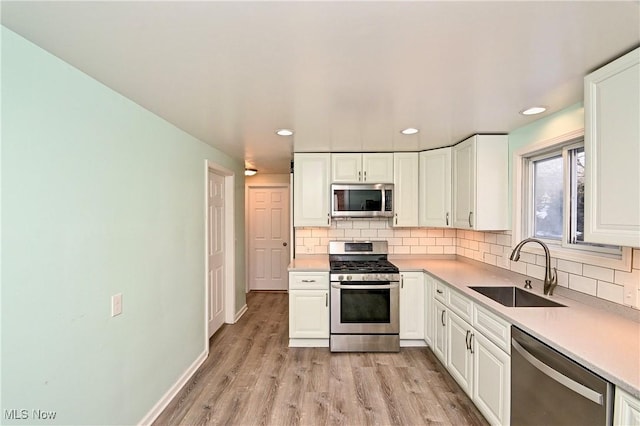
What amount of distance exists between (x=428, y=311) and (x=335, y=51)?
9.14 ft

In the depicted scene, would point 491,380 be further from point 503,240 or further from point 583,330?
point 503,240

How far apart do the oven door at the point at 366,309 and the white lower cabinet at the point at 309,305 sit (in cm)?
12

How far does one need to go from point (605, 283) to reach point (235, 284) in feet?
12.3

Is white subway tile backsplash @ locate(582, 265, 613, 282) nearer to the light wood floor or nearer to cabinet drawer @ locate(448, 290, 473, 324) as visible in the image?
cabinet drawer @ locate(448, 290, 473, 324)

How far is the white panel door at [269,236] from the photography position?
234 inches

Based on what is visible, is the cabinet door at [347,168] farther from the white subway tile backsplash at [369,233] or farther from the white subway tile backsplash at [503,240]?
the white subway tile backsplash at [503,240]

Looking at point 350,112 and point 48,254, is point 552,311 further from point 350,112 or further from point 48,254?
point 48,254

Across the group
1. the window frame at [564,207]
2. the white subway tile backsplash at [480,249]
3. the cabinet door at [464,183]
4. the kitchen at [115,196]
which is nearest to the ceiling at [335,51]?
the kitchen at [115,196]

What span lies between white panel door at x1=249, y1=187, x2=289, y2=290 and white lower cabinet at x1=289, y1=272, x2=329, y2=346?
2551 millimetres

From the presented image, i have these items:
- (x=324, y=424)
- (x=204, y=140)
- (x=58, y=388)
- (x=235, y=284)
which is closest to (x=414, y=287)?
(x=324, y=424)

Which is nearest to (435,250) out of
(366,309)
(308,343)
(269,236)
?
(366,309)

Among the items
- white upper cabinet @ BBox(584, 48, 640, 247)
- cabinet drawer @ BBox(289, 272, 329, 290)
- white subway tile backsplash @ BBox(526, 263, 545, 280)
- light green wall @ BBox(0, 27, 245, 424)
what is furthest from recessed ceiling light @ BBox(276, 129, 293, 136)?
white subway tile backsplash @ BBox(526, 263, 545, 280)

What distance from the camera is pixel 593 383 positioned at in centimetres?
127

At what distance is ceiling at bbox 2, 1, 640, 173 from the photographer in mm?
1111
